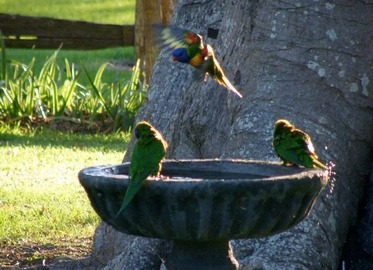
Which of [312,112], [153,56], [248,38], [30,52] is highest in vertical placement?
[248,38]

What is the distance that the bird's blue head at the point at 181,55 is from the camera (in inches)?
167

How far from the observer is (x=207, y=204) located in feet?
10.2

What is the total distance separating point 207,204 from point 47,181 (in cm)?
543

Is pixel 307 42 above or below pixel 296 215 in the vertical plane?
above

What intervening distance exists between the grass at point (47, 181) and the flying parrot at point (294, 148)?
316 centimetres

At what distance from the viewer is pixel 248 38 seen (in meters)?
4.97

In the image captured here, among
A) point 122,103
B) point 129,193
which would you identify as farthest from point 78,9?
point 129,193

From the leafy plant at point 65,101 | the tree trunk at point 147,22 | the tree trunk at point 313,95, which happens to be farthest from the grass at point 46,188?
the tree trunk at point 313,95

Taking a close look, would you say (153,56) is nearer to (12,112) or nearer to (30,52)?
(12,112)

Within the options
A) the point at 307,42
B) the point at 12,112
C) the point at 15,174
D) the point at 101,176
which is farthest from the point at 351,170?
the point at 12,112

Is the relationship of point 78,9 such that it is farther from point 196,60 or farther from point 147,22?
point 196,60

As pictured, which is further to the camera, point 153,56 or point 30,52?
point 30,52

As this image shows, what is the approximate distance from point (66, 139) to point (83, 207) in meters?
3.14

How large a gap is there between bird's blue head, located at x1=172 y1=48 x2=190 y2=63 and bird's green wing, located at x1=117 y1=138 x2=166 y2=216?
0.95 meters
